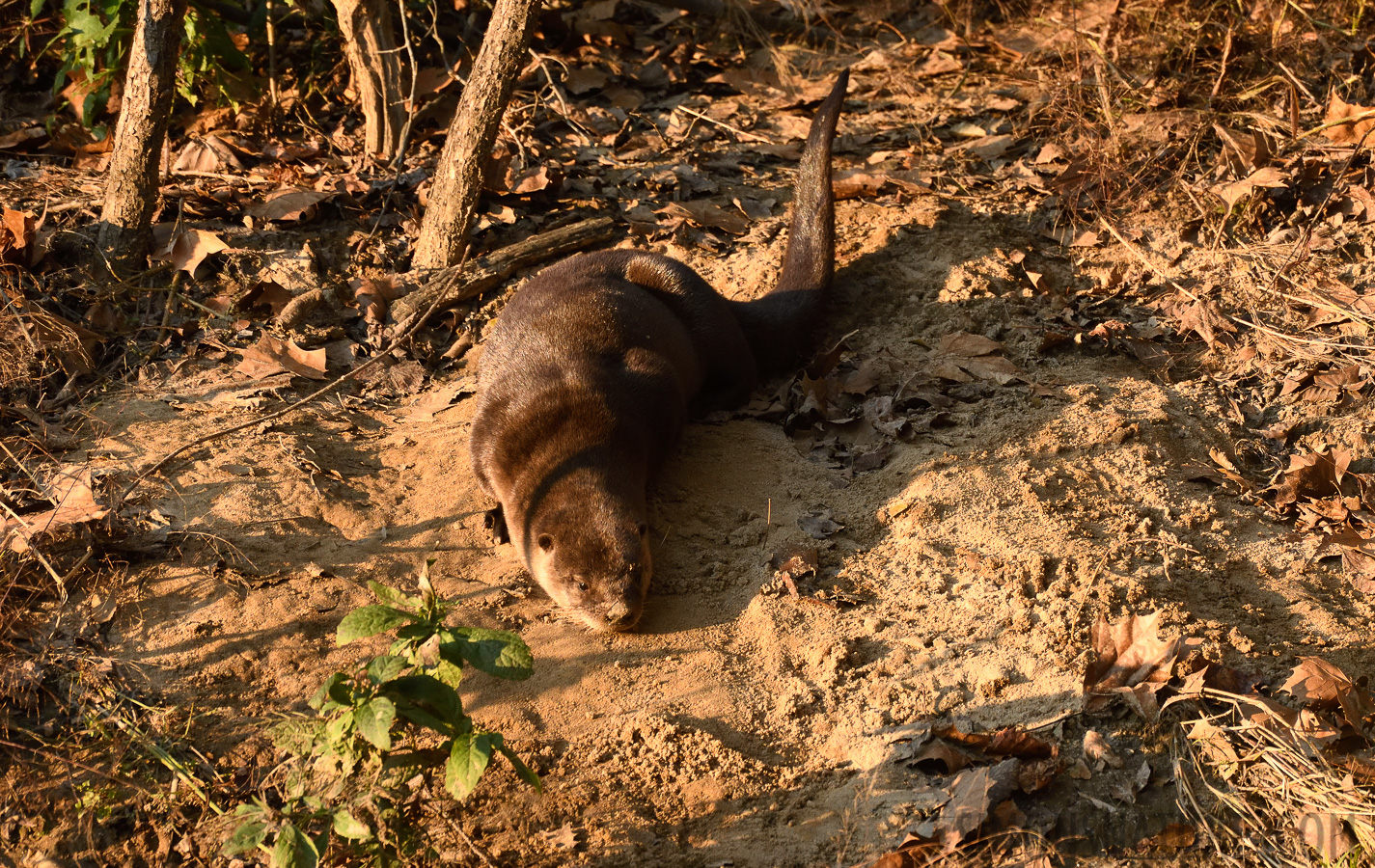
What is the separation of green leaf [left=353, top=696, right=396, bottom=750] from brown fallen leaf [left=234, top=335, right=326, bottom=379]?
2383 millimetres

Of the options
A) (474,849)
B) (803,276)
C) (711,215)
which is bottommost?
(474,849)

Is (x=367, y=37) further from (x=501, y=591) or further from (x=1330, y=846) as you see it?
(x=1330, y=846)

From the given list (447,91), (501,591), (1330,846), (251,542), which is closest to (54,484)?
(251,542)

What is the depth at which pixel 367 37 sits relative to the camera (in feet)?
16.5

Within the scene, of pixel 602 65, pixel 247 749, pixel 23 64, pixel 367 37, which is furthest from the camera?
pixel 602 65

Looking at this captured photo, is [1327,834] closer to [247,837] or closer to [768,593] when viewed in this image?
[768,593]

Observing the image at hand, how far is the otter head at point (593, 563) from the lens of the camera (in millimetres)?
3270

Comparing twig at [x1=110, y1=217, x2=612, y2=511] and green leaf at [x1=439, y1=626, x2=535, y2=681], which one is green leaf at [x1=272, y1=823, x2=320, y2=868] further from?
twig at [x1=110, y1=217, x2=612, y2=511]

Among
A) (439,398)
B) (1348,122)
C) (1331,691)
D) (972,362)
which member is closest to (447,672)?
(439,398)

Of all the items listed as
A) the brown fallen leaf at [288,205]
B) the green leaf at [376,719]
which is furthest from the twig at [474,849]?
Answer: the brown fallen leaf at [288,205]

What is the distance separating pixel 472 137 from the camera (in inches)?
183

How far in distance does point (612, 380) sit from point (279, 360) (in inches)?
56.3

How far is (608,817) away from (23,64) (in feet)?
16.6

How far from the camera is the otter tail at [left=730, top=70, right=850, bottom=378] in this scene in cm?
466
